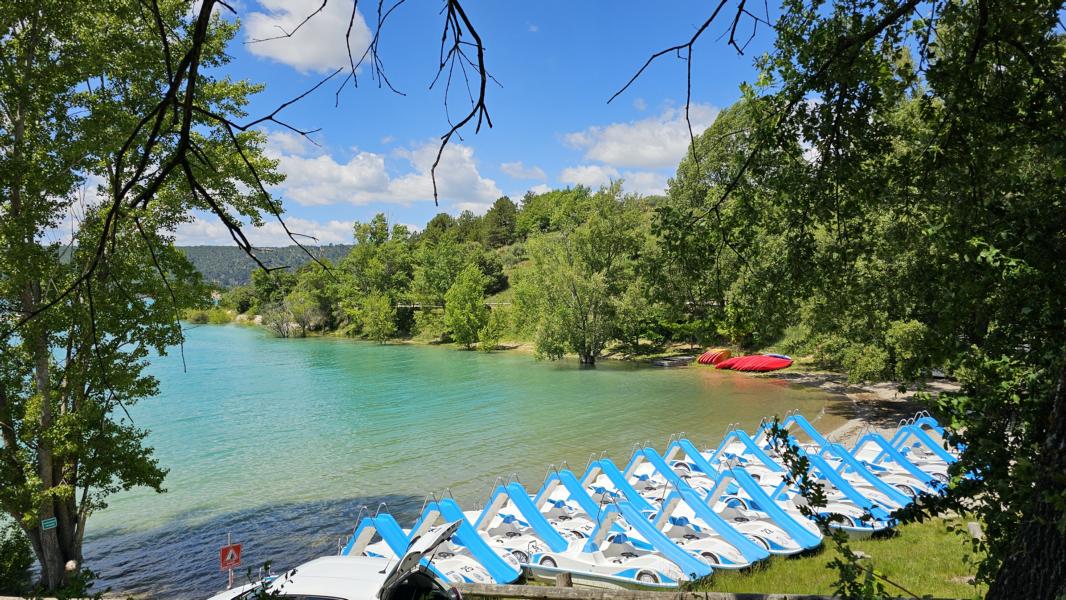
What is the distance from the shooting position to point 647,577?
31.5 ft

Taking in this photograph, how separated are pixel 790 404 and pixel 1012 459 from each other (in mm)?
25102

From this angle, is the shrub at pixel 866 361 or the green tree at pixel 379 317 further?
the green tree at pixel 379 317

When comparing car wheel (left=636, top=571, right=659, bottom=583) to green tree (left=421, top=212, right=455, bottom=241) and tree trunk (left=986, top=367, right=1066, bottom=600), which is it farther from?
green tree (left=421, top=212, right=455, bottom=241)

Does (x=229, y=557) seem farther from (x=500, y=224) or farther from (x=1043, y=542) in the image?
(x=500, y=224)

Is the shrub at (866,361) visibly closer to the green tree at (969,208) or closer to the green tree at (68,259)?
the green tree at (969,208)

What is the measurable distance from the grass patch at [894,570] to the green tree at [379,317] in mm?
59965

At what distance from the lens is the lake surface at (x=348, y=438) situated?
45.7ft

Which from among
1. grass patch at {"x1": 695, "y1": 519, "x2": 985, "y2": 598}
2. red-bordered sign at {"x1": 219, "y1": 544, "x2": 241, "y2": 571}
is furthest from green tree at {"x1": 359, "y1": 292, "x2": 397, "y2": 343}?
grass patch at {"x1": 695, "y1": 519, "x2": 985, "y2": 598}

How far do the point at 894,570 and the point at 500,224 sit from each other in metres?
102

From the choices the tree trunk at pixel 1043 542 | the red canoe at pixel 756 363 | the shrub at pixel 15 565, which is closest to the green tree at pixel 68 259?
the shrub at pixel 15 565

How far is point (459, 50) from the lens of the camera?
169 centimetres

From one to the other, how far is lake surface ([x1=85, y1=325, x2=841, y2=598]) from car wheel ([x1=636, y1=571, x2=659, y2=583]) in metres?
6.48

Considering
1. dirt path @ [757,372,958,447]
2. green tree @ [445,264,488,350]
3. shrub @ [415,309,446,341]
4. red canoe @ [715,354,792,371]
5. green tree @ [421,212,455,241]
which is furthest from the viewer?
green tree @ [421,212,455,241]

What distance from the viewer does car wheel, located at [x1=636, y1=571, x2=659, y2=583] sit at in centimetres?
948
